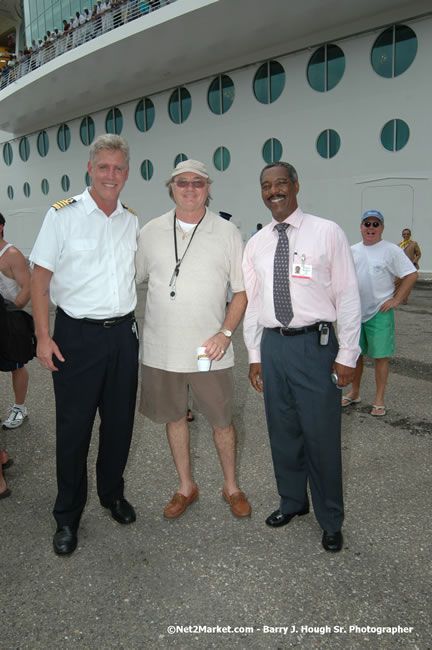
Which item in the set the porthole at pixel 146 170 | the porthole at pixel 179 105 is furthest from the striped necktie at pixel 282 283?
the porthole at pixel 146 170

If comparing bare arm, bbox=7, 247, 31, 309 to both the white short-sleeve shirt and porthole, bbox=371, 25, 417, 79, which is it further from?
porthole, bbox=371, 25, 417, 79

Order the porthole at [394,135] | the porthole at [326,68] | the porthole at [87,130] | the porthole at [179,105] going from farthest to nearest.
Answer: the porthole at [87,130], the porthole at [179,105], the porthole at [326,68], the porthole at [394,135]

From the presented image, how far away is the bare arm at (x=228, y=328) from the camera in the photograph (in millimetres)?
2707

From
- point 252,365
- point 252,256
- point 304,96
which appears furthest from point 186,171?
point 304,96

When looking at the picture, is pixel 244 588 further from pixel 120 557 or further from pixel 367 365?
pixel 367 365

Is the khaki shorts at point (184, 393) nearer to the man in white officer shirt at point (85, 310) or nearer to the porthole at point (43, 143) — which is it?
the man in white officer shirt at point (85, 310)

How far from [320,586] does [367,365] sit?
459 centimetres

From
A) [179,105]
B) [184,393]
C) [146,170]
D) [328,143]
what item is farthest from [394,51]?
[184,393]

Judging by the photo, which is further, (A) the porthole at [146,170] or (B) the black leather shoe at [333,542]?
(A) the porthole at [146,170]

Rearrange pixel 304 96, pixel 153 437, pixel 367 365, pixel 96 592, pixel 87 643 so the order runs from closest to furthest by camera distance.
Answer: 1. pixel 87 643
2. pixel 96 592
3. pixel 153 437
4. pixel 367 365
5. pixel 304 96

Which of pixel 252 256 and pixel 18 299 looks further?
pixel 18 299

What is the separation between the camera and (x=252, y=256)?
112 inches

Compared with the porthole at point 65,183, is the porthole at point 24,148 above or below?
above

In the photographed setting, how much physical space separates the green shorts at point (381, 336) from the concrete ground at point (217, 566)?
3.13 ft
